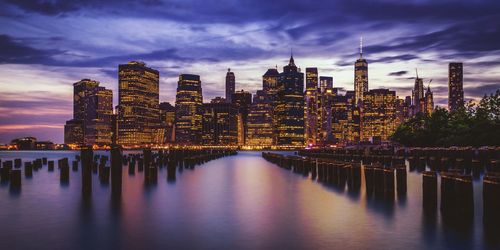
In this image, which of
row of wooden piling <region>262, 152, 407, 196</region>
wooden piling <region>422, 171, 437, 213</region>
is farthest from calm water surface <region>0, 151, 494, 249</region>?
row of wooden piling <region>262, 152, 407, 196</region>

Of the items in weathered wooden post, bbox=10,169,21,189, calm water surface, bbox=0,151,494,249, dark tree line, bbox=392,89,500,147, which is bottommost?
calm water surface, bbox=0,151,494,249

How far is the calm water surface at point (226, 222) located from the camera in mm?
15531

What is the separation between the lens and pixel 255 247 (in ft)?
49.8

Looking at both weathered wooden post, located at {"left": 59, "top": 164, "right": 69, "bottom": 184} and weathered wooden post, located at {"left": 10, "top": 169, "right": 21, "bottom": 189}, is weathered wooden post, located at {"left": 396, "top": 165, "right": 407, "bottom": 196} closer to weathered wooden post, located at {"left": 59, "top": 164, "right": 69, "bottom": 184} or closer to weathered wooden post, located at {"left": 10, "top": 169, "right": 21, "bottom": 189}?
weathered wooden post, located at {"left": 10, "top": 169, "right": 21, "bottom": 189}

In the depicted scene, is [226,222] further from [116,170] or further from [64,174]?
[64,174]

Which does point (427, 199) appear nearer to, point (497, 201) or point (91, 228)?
point (497, 201)

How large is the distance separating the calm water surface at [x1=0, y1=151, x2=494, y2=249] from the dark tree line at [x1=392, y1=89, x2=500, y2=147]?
46915 millimetres

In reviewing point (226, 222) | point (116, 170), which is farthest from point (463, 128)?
point (226, 222)

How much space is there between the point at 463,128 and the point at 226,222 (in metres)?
69.0

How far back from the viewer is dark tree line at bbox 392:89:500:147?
2857 inches

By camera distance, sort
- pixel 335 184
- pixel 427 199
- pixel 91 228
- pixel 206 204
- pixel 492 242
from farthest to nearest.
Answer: pixel 335 184 < pixel 206 204 < pixel 427 199 < pixel 91 228 < pixel 492 242

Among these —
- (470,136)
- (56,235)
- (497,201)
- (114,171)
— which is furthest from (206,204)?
(470,136)

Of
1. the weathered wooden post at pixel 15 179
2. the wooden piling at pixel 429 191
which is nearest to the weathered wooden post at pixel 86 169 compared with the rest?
the weathered wooden post at pixel 15 179

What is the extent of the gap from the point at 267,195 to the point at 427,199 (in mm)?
10996
